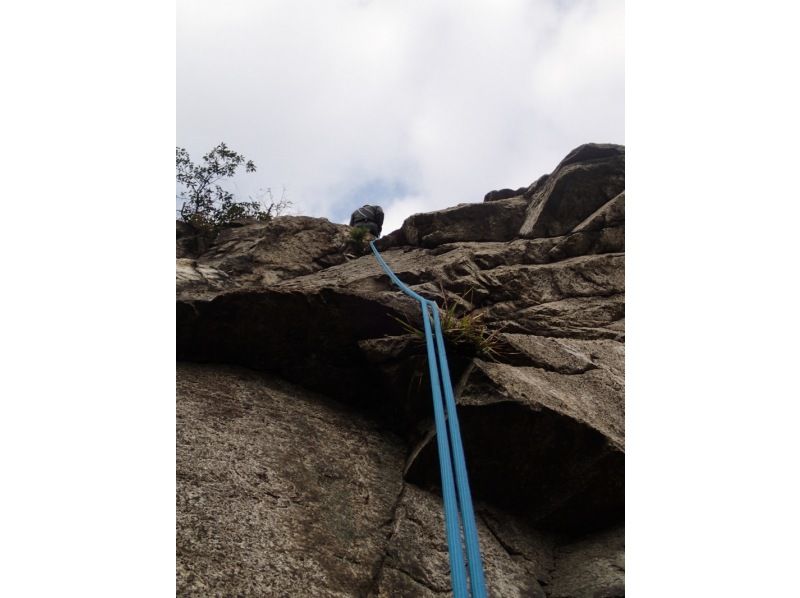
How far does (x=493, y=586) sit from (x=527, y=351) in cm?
194

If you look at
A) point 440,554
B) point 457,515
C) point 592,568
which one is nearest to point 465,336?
point 440,554

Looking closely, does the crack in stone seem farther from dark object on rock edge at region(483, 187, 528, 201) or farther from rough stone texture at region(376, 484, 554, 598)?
dark object on rock edge at region(483, 187, 528, 201)

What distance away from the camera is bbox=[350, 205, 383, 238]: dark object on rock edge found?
10.7m

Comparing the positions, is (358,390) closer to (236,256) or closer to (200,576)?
A: (200,576)

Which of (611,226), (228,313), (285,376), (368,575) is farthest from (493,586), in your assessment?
(611,226)

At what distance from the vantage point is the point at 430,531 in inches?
137

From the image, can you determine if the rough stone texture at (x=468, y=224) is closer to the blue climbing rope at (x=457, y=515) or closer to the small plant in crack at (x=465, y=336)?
the small plant in crack at (x=465, y=336)

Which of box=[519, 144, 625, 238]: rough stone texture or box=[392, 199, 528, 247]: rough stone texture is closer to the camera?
box=[519, 144, 625, 238]: rough stone texture

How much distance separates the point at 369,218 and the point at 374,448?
727cm

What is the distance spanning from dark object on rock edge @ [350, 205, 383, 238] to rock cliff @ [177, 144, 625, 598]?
4.74 metres

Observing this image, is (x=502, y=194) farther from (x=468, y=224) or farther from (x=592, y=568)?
(x=592, y=568)

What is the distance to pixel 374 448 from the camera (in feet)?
13.8

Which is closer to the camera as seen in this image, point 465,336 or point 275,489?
point 275,489

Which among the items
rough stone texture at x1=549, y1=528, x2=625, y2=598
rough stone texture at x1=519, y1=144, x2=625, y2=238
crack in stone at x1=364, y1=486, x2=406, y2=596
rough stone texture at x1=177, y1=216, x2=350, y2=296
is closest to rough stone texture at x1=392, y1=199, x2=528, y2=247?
rough stone texture at x1=519, y1=144, x2=625, y2=238
